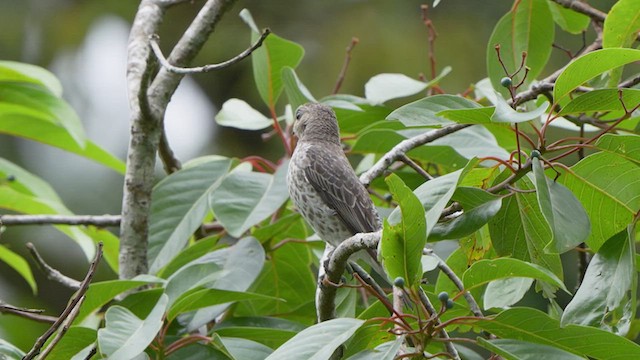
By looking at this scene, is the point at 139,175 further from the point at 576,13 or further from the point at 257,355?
the point at 576,13

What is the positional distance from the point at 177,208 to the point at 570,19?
1.74 meters

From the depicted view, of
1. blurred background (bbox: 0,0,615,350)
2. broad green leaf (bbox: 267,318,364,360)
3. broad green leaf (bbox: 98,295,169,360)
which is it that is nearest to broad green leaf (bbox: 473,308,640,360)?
broad green leaf (bbox: 267,318,364,360)

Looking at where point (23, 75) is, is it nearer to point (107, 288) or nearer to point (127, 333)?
point (107, 288)

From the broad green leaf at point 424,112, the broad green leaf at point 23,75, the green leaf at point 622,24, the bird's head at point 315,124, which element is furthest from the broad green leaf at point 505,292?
the broad green leaf at point 23,75

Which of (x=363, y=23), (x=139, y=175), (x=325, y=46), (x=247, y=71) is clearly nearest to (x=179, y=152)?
(x=247, y=71)

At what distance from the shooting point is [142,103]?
3.15 meters

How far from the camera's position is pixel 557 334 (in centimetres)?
222

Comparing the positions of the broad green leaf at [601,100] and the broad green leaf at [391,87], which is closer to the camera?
the broad green leaf at [601,100]

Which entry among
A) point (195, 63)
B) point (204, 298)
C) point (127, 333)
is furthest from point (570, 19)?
point (195, 63)

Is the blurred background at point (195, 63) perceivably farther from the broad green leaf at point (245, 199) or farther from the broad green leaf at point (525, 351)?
the broad green leaf at point (525, 351)

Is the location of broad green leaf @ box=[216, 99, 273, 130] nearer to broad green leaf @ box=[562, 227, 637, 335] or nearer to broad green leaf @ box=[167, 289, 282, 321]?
broad green leaf @ box=[167, 289, 282, 321]

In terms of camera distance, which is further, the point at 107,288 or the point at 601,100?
the point at 107,288

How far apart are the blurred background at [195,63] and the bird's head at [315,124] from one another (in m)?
2.87

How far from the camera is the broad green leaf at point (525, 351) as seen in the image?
215 centimetres
